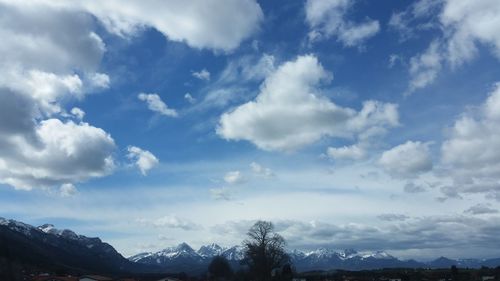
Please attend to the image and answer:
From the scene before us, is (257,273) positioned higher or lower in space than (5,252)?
lower

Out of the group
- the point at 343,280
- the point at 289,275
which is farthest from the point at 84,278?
the point at 343,280

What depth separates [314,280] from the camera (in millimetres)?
189875

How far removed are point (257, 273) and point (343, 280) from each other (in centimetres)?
7855

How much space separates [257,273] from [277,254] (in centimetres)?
607

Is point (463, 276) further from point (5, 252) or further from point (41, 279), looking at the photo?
point (5, 252)

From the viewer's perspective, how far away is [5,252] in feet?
599

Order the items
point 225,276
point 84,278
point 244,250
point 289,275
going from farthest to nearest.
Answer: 1. point 225,276
2. point 84,278
3. point 289,275
4. point 244,250

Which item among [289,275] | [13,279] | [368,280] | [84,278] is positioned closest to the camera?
[13,279]

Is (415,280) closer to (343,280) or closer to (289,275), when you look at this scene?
(343,280)

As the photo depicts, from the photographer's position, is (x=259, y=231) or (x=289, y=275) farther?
(x=289, y=275)

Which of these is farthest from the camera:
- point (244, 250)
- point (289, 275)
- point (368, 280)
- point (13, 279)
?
point (368, 280)

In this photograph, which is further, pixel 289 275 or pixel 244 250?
pixel 289 275

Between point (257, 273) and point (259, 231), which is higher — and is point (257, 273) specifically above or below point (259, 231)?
below

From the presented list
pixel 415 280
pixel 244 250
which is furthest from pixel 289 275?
pixel 415 280
